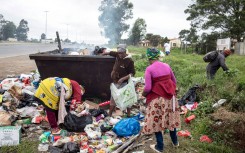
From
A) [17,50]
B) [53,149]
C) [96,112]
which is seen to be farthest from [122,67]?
[17,50]

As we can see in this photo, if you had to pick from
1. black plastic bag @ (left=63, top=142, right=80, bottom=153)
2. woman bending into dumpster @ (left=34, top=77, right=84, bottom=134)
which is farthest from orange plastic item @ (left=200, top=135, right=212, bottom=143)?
woman bending into dumpster @ (left=34, top=77, right=84, bottom=134)

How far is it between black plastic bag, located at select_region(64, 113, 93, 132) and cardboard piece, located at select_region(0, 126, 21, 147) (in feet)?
2.67

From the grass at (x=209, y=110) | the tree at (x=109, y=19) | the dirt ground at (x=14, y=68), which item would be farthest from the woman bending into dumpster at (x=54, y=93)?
the tree at (x=109, y=19)

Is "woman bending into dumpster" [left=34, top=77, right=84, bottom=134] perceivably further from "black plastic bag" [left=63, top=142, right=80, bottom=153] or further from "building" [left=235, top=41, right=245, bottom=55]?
"building" [left=235, top=41, right=245, bottom=55]

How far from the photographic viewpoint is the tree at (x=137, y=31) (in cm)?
5122

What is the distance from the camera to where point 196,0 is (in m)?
31.7

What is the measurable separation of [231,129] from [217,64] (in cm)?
315

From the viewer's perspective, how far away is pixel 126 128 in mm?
4555

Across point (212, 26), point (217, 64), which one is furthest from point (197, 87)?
point (212, 26)

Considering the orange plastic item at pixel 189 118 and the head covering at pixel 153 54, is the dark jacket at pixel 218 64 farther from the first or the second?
the head covering at pixel 153 54

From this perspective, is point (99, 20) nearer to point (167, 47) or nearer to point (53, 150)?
point (167, 47)

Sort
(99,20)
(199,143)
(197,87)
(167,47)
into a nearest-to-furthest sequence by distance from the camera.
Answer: (199,143) → (197,87) → (99,20) → (167,47)

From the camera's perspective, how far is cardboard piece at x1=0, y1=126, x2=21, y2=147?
405cm

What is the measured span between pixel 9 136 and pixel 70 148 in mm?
1041
